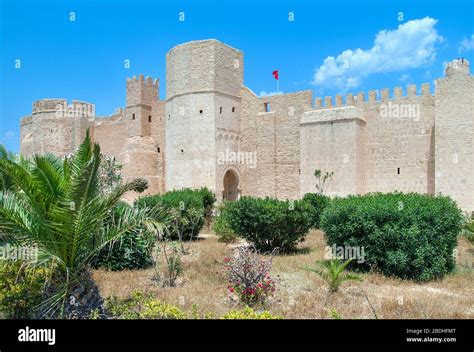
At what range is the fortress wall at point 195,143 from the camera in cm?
1864

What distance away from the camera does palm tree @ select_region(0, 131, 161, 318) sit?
3.85 meters

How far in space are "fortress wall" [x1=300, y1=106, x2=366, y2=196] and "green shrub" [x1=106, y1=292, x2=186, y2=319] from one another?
12142 mm

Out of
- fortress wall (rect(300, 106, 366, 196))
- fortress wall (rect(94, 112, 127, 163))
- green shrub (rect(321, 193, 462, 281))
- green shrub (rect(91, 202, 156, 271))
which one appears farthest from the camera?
fortress wall (rect(94, 112, 127, 163))

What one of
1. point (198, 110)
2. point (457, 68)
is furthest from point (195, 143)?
point (457, 68)

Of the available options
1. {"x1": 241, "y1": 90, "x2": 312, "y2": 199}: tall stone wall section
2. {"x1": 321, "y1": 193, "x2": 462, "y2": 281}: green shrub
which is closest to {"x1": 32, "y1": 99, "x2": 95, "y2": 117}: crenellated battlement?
{"x1": 241, "y1": 90, "x2": 312, "y2": 199}: tall stone wall section

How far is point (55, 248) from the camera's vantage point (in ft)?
13.2

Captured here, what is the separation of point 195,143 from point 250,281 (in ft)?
44.0

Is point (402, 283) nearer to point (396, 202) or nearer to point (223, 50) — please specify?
point (396, 202)

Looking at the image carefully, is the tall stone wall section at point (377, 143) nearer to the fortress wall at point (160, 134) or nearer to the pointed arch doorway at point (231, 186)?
the pointed arch doorway at point (231, 186)

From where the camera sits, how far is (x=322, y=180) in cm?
1709

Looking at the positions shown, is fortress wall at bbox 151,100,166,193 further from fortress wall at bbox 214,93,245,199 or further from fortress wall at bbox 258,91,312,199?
fortress wall at bbox 258,91,312,199

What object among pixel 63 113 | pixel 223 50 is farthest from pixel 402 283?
pixel 63 113
